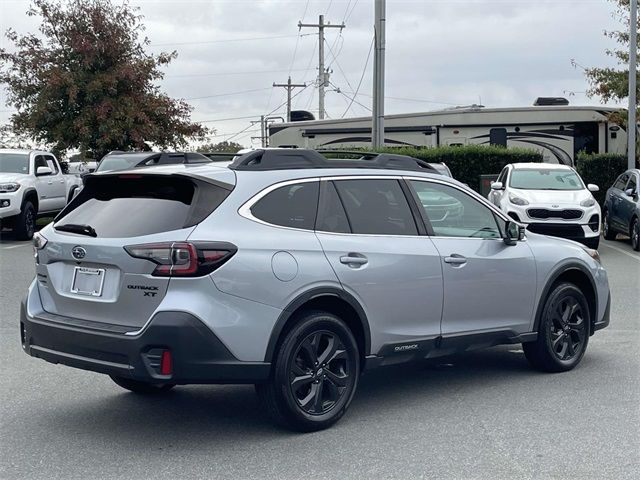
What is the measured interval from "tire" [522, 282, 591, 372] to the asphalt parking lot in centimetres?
13

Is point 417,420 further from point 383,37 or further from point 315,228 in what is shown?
point 383,37

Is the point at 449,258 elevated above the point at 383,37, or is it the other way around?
the point at 383,37

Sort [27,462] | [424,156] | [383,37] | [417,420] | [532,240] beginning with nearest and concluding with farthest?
[27,462], [417,420], [532,240], [383,37], [424,156]

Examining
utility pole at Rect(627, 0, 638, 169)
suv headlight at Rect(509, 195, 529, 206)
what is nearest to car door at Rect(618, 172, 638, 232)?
suv headlight at Rect(509, 195, 529, 206)

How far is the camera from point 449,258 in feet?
22.1

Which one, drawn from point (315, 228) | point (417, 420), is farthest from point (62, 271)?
point (417, 420)

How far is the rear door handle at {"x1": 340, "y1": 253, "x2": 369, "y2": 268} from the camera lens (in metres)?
6.06

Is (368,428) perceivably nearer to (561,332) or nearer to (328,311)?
(328,311)

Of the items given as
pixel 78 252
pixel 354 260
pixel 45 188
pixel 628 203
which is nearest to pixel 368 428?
pixel 354 260

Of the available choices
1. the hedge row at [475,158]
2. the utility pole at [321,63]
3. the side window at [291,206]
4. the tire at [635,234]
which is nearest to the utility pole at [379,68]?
the hedge row at [475,158]

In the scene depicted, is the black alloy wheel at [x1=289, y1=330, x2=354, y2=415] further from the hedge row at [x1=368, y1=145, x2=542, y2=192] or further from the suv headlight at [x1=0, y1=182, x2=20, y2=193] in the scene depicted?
the hedge row at [x1=368, y1=145, x2=542, y2=192]

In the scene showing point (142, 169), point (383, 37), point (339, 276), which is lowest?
point (339, 276)

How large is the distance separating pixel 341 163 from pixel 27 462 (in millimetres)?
2830

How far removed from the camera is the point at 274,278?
5.61m
